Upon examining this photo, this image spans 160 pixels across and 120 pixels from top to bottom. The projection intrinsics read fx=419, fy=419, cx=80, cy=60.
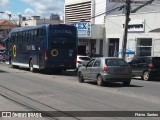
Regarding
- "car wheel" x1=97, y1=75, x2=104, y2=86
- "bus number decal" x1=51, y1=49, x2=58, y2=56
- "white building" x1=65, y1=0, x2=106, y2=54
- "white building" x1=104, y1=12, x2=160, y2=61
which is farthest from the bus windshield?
"white building" x1=65, y1=0, x2=106, y2=54

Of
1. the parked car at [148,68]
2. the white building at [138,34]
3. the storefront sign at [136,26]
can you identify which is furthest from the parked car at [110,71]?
the storefront sign at [136,26]

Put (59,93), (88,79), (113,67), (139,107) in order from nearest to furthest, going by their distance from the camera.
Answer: (139,107)
(59,93)
(113,67)
(88,79)

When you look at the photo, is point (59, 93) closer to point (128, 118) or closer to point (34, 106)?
point (34, 106)

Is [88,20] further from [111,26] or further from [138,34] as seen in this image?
[138,34]

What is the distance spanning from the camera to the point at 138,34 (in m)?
44.4

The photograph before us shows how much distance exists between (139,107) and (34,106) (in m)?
3.36

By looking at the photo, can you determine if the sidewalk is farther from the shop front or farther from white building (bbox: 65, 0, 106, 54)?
white building (bbox: 65, 0, 106, 54)

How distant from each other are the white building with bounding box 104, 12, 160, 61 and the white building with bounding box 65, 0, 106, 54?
1950 millimetres

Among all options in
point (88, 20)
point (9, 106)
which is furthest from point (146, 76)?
point (88, 20)

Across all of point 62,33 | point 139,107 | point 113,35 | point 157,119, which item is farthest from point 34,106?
point 113,35

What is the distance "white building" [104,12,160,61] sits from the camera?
4162 centimetres

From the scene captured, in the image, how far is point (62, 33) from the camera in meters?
31.2

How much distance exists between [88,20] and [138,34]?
14.7 m

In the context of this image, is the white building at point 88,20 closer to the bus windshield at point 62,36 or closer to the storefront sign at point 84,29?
the storefront sign at point 84,29
